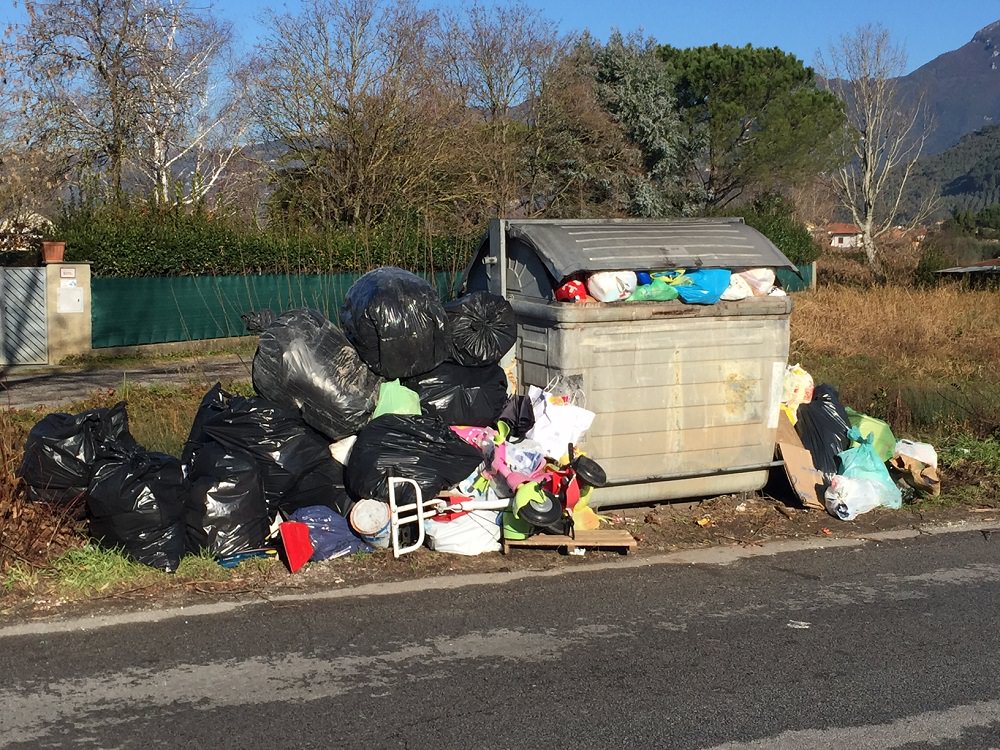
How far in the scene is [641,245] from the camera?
662cm

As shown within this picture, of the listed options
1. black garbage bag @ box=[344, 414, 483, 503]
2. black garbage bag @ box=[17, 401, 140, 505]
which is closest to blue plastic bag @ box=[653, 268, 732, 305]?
black garbage bag @ box=[344, 414, 483, 503]

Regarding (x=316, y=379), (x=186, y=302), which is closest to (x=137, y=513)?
(x=316, y=379)

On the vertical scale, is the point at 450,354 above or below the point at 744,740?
above

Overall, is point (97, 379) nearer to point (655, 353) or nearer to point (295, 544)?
point (295, 544)

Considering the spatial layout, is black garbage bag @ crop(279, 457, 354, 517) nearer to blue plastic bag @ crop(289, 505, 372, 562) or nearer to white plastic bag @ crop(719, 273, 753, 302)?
blue plastic bag @ crop(289, 505, 372, 562)

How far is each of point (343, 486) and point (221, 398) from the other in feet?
3.52

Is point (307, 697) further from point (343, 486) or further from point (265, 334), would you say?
point (265, 334)

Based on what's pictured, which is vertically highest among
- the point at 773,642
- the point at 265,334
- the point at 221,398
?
the point at 265,334

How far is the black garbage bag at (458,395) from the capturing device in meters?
6.34

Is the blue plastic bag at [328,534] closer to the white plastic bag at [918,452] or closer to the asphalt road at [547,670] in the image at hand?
the asphalt road at [547,670]

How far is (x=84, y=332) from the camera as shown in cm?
1716

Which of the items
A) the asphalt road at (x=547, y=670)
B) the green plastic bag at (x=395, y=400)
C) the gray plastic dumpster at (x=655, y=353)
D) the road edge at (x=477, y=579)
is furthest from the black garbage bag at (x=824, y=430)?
the green plastic bag at (x=395, y=400)

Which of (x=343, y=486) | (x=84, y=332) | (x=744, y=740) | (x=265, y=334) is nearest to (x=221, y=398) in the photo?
(x=265, y=334)

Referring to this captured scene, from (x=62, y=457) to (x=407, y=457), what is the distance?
71.7 inches
